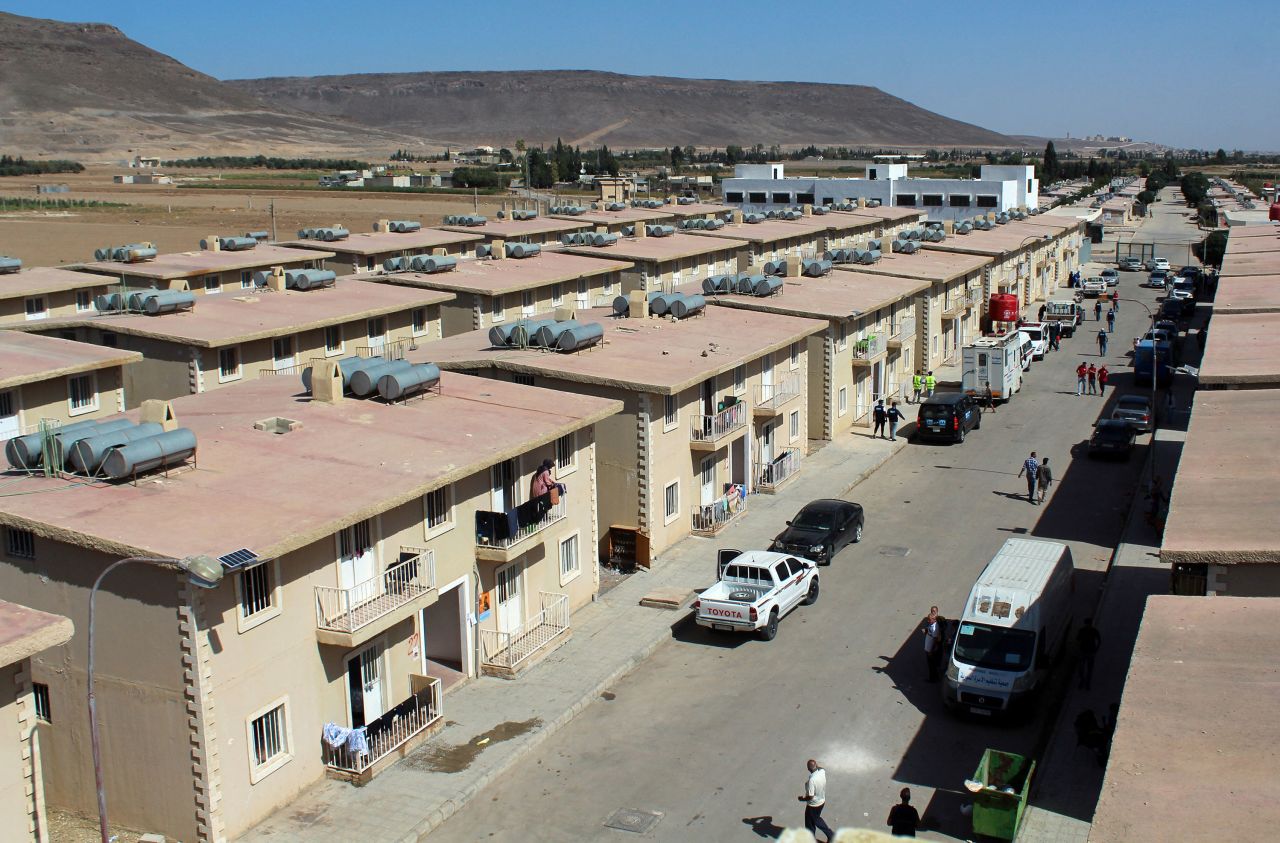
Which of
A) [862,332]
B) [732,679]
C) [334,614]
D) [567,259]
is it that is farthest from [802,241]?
[334,614]

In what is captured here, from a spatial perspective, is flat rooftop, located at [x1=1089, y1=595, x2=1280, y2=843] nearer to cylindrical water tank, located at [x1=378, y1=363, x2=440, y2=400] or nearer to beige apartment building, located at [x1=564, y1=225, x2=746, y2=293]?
cylindrical water tank, located at [x1=378, y1=363, x2=440, y2=400]

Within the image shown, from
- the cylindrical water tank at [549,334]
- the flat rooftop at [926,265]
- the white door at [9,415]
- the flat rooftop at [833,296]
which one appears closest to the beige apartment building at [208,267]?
the white door at [9,415]

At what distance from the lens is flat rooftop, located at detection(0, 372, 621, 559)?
17500mm

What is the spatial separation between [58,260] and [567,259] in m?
44.0

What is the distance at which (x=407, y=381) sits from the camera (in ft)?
82.8

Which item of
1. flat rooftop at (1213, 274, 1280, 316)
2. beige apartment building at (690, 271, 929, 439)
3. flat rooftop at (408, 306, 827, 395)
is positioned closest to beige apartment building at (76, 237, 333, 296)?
flat rooftop at (408, 306, 827, 395)

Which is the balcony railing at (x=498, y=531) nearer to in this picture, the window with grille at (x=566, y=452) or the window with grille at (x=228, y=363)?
the window with grille at (x=566, y=452)

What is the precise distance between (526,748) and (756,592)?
23.0ft

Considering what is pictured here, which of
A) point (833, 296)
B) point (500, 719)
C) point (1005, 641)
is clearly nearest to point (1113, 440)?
point (833, 296)

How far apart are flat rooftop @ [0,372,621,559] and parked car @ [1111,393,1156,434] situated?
22971mm

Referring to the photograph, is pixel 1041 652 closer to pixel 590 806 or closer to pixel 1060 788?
pixel 1060 788

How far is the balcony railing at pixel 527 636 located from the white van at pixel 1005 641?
7615 mm

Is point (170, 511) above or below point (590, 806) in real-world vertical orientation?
above

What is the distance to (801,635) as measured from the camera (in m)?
26.1
